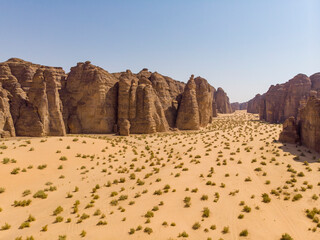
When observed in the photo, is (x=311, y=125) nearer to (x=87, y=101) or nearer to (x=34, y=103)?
(x=87, y=101)

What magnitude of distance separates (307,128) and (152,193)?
25052 mm

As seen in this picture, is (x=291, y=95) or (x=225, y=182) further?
(x=291, y=95)

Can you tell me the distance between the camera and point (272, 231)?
1077 centimetres

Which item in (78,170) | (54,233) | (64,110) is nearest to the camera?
(54,233)

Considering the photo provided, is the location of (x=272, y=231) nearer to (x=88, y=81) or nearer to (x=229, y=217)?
(x=229, y=217)

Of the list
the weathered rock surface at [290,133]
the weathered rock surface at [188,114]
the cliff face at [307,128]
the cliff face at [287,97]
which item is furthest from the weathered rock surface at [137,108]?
the cliff face at [287,97]

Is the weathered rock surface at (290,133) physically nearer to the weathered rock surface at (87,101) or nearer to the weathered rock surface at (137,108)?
the weathered rock surface at (137,108)

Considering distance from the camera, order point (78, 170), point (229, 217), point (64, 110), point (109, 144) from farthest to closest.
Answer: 1. point (64, 110)
2. point (109, 144)
3. point (78, 170)
4. point (229, 217)

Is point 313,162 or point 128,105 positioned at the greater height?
point 128,105

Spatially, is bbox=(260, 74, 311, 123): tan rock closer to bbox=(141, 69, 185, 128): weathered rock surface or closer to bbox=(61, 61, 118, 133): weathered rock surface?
bbox=(141, 69, 185, 128): weathered rock surface

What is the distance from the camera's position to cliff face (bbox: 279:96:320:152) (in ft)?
81.8

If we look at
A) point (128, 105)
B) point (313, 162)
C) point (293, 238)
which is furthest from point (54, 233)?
point (128, 105)

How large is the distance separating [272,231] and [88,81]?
4050 cm

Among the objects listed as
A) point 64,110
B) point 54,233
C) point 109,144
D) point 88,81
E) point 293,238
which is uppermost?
point 88,81
